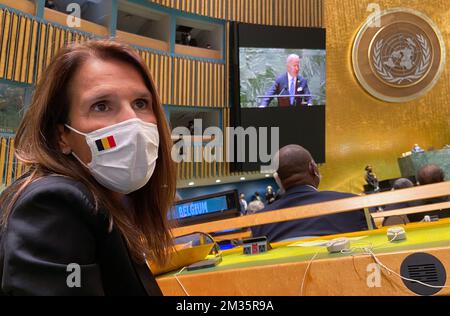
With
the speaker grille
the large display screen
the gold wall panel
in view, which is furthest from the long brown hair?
the gold wall panel

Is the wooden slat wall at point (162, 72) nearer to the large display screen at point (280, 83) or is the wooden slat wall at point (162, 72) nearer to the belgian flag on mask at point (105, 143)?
the large display screen at point (280, 83)

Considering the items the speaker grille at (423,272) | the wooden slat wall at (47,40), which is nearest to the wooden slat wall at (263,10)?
the wooden slat wall at (47,40)

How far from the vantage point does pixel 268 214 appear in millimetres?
1710

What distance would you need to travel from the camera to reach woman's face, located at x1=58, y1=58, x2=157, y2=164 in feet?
2.99

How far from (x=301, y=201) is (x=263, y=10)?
9531 millimetres

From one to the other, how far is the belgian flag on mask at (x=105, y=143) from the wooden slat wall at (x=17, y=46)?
6893mm

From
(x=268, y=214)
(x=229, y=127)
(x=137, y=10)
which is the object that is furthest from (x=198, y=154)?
(x=268, y=214)

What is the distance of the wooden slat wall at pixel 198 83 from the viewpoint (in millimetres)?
9836

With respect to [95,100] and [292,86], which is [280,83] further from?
[95,100]
